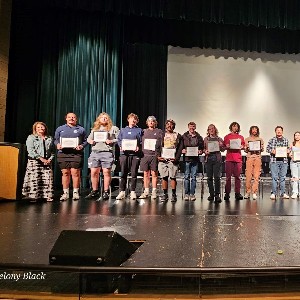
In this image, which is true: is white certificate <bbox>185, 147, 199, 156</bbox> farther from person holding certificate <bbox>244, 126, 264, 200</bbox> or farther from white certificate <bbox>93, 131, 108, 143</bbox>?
white certificate <bbox>93, 131, 108, 143</bbox>

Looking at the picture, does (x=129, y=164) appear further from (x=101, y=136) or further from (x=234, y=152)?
(x=234, y=152)

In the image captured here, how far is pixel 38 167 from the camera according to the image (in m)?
5.68

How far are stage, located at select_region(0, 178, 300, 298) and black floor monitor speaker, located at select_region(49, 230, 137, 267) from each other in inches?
4.6

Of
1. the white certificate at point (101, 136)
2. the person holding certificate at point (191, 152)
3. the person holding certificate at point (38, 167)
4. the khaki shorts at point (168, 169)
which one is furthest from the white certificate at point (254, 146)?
the person holding certificate at point (38, 167)

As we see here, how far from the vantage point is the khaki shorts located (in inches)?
235

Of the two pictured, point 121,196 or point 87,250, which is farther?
Result: point 121,196

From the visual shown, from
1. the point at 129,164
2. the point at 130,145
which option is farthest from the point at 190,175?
the point at 130,145

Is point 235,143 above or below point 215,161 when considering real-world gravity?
above

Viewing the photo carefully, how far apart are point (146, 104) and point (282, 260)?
24.3 feet

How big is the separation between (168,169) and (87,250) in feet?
13.4

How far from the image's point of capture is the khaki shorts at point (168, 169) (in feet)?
19.6

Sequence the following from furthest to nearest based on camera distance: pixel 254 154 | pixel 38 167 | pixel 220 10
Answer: pixel 220 10 → pixel 254 154 → pixel 38 167

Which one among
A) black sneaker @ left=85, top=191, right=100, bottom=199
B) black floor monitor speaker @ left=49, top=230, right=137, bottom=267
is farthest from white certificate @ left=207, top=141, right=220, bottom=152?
black floor monitor speaker @ left=49, top=230, right=137, bottom=267

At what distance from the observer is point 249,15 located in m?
7.99
